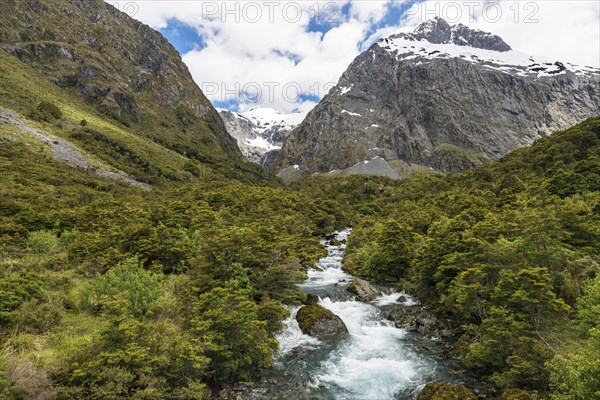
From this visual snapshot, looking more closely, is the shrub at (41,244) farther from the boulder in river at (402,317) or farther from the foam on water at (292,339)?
the boulder in river at (402,317)

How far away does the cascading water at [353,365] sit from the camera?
15875mm

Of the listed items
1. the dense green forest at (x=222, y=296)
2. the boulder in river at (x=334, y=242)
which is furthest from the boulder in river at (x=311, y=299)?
the boulder in river at (x=334, y=242)

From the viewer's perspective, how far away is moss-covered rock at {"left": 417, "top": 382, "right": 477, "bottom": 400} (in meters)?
14.2

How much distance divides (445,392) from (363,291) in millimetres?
15728

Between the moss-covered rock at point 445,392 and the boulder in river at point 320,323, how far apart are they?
26.8 ft

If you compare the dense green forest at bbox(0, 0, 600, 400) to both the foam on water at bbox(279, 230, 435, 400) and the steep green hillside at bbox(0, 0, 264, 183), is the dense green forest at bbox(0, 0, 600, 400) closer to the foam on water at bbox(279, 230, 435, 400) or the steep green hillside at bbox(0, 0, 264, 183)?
the foam on water at bbox(279, 230, 435, 400)

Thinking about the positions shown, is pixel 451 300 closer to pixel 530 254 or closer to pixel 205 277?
pixel 530 254

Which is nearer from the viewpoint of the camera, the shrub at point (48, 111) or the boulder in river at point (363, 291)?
the boulder in river at point (363, 291)

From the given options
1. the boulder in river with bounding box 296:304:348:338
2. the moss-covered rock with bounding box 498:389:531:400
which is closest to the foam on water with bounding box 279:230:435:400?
the boulder in river with bounding box 296:304:348:338

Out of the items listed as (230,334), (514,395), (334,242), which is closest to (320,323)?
(230,334)

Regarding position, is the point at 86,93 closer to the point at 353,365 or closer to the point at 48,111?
the point at 48,111

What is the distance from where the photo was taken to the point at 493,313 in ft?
54.9

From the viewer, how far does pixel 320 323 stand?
22688 millimetres

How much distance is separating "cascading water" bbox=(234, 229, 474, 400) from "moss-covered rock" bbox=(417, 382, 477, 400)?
1.16m
